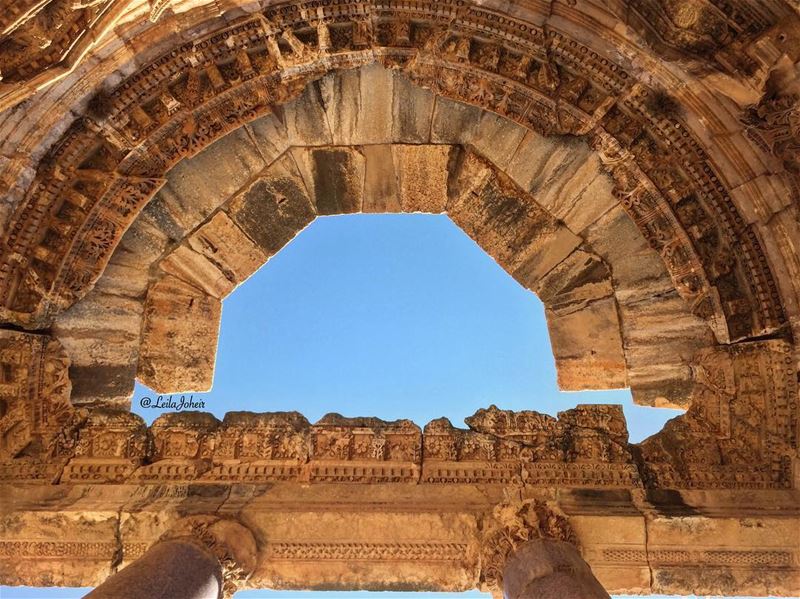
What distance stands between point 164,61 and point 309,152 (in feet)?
5.20

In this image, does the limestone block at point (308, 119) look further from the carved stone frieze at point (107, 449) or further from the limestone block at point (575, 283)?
the carved stone frieze at point (107, 449)

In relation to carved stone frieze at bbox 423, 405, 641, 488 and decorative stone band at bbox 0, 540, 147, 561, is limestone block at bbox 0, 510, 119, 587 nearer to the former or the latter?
decorative stone band at bbox 0, 540, 147, 561

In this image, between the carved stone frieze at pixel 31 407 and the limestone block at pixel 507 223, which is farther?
the limestone block at pixel 507 223

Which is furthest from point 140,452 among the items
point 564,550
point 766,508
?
point 766,508

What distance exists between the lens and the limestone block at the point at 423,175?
6.11 meters

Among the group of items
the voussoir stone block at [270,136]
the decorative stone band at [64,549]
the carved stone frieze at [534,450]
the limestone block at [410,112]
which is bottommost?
the decorative stone band at [64,549]

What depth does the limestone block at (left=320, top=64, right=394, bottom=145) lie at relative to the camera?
223 inches

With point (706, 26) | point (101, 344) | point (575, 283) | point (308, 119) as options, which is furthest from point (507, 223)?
point (101, 344)

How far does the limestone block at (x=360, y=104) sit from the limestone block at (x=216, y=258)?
4.95 ft

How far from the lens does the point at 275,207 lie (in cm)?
636

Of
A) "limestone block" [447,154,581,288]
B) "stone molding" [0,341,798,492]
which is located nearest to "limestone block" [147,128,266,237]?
"stone molding" [0,341,798,492]

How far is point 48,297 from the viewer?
17.2 ft

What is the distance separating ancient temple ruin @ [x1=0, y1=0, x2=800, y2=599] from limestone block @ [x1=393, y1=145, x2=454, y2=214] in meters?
0.03

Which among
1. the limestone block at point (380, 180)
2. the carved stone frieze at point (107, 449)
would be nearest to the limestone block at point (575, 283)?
the limestone block at point (380, 180)
